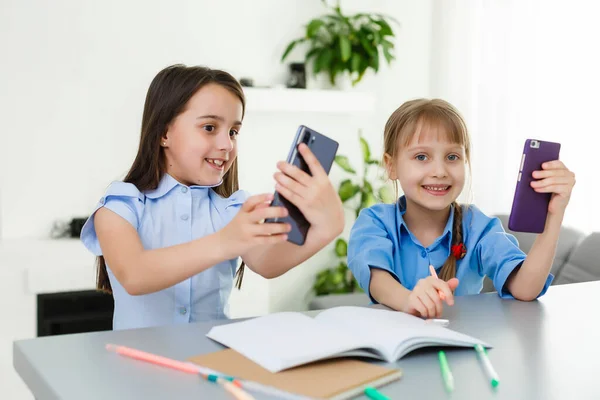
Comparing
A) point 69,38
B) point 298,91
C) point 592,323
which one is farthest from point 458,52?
point 592,323

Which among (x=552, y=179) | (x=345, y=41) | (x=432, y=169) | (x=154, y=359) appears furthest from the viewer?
(x=345, y=41)

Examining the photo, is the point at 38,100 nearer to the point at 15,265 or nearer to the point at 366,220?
the point at 15,265

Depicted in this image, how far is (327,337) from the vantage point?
1096 mm

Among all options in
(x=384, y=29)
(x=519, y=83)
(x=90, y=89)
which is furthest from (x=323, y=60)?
(x=90, y=89)

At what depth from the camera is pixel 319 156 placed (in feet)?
3.98

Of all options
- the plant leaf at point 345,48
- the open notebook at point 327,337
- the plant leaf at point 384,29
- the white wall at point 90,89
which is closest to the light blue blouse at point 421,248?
the open notebook at point 327,337

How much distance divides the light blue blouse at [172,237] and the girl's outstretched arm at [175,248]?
9cm

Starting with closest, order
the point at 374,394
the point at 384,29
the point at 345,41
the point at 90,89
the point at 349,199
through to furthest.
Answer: the point at 374,394 < the point at 90,89 < the point at 345,41 < the point at 384,29 < the point at 349,199

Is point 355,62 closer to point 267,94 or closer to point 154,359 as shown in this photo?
point 267,94

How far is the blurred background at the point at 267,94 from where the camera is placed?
11.5 ft

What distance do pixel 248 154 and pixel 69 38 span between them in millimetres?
1107

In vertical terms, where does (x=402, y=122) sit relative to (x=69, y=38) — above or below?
below

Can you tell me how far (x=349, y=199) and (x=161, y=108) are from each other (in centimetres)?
282

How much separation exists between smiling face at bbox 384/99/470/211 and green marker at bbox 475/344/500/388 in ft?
1.96
